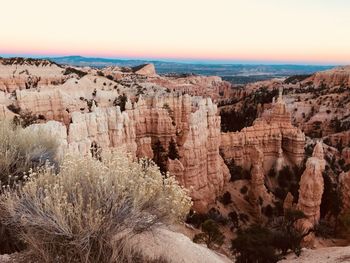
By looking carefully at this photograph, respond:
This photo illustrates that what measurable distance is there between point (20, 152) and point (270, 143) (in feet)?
93.9

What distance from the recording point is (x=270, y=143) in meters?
36.3

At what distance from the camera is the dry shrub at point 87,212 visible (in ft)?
22.2

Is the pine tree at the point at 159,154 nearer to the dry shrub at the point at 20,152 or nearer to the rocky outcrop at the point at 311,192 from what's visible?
the rocky outcrop at the point at 311,192

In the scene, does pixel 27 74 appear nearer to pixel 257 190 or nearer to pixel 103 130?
pixel 103 130

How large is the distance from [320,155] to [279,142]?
6511mm

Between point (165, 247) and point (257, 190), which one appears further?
point (257, 190)

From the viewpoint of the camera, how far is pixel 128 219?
7.28 metres

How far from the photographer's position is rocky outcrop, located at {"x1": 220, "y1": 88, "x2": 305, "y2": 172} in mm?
34594

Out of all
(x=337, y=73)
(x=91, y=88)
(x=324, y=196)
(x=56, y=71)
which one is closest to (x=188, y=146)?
(x=324, y=196)

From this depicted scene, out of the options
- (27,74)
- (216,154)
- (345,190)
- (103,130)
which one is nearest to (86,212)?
(103,130)

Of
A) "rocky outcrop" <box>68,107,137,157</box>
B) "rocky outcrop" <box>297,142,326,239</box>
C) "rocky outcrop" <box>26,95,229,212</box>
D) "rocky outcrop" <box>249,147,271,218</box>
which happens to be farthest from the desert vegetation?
"rocky outcrop" <box>249,147,271,218</box>

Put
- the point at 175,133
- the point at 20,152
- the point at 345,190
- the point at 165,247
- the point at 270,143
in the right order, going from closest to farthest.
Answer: the point at 165,247 < the point at 20,152 < the point at 345,190 < the point at 175,133 < the point at 270,143

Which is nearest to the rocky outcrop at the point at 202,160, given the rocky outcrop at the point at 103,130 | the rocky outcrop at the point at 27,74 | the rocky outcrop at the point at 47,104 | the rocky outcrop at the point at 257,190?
the rocky outcrop at the point at 257,190

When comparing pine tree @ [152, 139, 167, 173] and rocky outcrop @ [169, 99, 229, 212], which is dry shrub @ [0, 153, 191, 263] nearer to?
rocky outcrop @ [169, 99, 229, 212]
